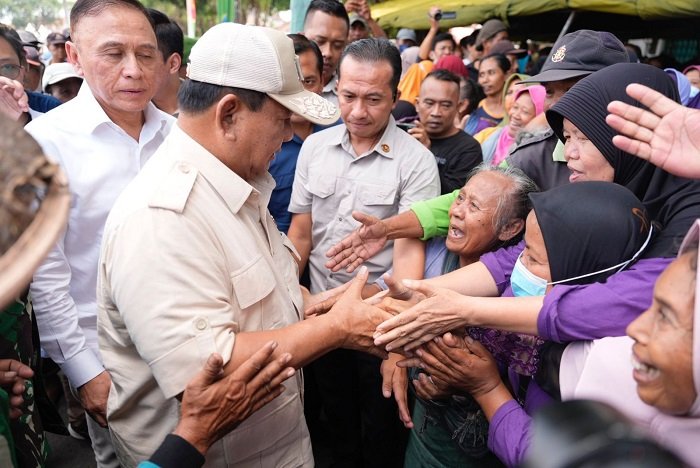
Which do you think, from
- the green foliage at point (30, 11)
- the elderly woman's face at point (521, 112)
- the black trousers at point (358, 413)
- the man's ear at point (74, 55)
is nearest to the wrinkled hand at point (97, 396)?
the black trousers at point (358, 413)

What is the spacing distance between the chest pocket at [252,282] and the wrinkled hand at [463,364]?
22.0 inches

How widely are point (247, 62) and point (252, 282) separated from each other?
654mm

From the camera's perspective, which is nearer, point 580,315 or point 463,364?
point 580,315

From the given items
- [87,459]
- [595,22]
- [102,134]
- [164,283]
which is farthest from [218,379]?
[595,22]

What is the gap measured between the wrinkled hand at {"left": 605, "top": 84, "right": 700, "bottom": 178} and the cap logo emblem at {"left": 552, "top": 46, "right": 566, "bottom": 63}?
3.13 feet

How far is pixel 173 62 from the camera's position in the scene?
12.4ft

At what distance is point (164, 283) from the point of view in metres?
1.46

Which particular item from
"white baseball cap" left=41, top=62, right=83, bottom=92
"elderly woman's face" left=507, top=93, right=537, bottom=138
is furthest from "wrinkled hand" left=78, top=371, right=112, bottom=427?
"white baseball cap" left=41, top=62, right=83, bottom=92

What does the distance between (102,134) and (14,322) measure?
881mm

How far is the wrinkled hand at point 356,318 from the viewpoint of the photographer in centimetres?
174

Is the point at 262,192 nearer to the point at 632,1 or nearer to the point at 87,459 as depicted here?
the point at 87,459

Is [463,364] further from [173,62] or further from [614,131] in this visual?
[173,62]

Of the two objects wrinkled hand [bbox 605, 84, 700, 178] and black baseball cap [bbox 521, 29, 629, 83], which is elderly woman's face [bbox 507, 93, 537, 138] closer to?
black baseball cap [bbox 521, 29, 629, 83]

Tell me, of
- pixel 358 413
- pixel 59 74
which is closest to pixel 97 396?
pixel 358 413
